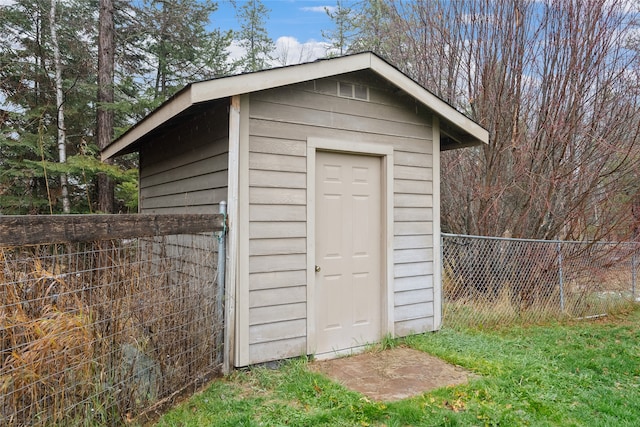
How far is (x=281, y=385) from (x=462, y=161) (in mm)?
5091

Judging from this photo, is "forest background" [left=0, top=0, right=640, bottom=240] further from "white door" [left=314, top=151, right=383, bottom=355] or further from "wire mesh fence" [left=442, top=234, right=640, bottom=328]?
"white door" [left=314, top=151, right=383, bottom=355]

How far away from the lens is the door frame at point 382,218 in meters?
3.96

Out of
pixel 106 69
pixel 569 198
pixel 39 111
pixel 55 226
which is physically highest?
pixel 106 69

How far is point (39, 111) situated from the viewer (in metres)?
10.4

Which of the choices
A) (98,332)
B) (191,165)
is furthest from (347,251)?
(98,332)

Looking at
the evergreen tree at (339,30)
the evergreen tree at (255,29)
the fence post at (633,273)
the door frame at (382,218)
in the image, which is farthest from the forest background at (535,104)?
the evergreen tree at (255,29)

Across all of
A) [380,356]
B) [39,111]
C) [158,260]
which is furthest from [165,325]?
[39,111]

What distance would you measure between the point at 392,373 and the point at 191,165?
297 cm

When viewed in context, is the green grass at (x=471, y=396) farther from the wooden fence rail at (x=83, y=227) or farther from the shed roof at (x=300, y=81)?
the shed roof at (x=300, y=81)

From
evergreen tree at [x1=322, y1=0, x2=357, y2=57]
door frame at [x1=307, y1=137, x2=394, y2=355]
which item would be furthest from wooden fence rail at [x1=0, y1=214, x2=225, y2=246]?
evergreen tree at [x1=322, y1=0, x2=357, y2=57]

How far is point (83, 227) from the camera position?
89.1 inches

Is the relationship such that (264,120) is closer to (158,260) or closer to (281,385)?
(158,260)

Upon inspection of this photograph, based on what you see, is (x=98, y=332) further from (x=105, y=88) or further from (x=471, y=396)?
(x=105, y=88)

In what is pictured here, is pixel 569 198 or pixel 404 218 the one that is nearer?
pixel 404 218
